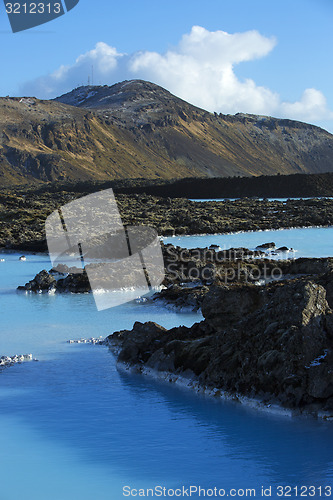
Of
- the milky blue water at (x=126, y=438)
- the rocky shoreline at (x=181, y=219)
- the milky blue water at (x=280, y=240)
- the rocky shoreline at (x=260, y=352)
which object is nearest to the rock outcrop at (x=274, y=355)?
the rocky shoreline at (x=260, y=352)

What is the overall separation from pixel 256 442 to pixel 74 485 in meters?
3.26

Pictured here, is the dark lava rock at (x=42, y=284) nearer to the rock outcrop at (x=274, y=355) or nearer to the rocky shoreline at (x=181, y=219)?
the rock outcrop at (x=274, y=355)

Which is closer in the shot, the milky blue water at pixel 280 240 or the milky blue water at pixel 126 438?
the milky blue water at pixel 126 438

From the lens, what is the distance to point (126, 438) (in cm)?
1157

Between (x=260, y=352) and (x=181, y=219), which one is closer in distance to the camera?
(x=260, y=352)

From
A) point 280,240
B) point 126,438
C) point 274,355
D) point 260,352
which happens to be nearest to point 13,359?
point 126,438

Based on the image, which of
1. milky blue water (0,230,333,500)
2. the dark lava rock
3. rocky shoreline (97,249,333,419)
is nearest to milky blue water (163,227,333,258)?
the dark lava rock

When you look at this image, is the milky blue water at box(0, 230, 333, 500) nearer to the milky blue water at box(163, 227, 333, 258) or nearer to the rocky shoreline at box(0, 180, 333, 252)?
the milky blue water at box(163, 227, 333, 258)

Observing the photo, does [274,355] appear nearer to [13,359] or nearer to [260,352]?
[260,352]

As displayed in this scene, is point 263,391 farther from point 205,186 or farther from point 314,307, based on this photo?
point 205,186

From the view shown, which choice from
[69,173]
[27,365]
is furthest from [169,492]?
[69,173]

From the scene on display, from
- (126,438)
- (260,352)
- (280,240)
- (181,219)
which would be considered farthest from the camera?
(181,219)

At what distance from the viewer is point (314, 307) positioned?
12.4 meters

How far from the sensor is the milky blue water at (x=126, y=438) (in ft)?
32.9
